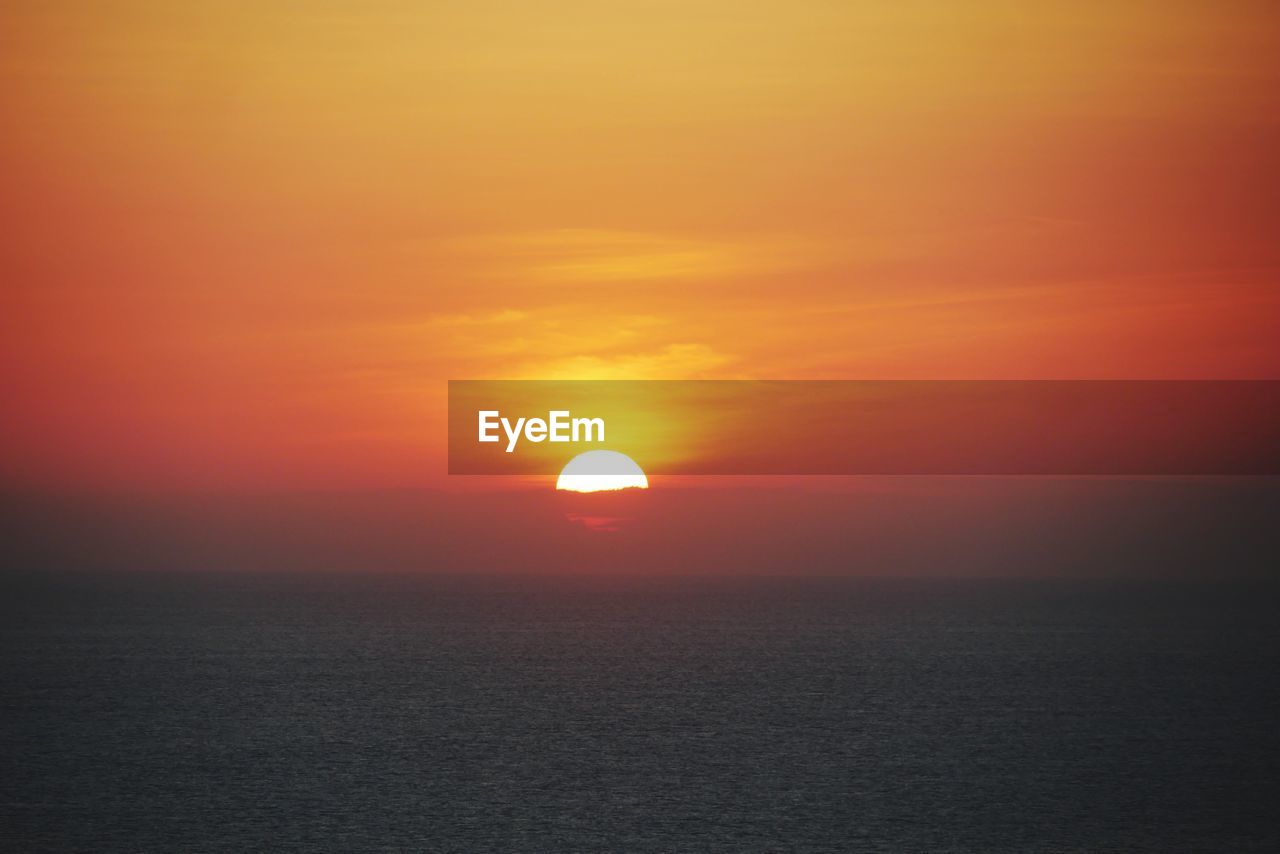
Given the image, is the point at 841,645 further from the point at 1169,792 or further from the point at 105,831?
the point at 105,831

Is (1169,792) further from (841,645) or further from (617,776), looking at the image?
(841,645)

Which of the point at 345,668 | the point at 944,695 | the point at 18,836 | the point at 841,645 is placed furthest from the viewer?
the point at 841,645

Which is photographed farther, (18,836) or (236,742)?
(236,742)

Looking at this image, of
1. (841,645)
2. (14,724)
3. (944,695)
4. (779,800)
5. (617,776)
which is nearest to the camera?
(779,800)

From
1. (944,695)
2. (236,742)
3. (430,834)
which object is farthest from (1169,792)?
(236,742)

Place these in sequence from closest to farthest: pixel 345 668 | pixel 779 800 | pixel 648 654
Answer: pixel 779 800 < pixel 345 668 < pixel 648 654

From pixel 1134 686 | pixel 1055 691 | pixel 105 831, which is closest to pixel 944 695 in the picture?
pixel 1055 691

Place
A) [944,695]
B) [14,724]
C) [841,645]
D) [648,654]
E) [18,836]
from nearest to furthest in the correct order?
[18,836]
[14,724]
[944,695]
[648,654]
[841,645]

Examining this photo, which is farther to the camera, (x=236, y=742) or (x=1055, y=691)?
(x=1055, y=691)
